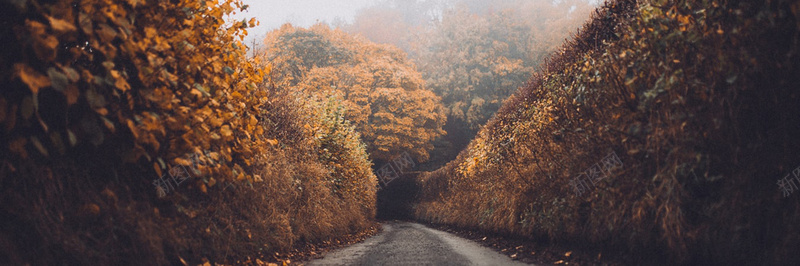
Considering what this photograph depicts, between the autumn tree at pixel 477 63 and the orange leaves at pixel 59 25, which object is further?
the autumn tree at pixel 477 63

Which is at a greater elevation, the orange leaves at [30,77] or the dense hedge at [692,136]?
the orange leaves at [30,77]

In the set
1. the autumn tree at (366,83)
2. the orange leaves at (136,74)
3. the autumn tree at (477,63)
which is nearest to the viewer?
the orange leaves at (136,74)

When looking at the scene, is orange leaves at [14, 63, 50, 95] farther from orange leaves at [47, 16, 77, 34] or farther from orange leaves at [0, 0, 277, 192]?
orange leaves at [47, 16, 77, 34]

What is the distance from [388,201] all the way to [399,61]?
11.6m

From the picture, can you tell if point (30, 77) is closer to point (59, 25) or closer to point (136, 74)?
point (59, 25)

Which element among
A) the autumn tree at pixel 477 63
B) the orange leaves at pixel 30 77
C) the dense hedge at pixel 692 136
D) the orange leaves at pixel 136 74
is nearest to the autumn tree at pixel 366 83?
the autumn tree at pixel 477 63

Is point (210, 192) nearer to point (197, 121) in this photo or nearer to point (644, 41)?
point (197, 121)

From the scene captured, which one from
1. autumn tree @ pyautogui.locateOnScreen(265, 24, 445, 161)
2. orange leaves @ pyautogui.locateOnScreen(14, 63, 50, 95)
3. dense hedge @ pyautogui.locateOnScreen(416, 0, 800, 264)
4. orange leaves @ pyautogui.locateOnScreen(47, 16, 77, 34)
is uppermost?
autumn tree @ pyautogui.locateOnScreen(265, 24, 445, 161)

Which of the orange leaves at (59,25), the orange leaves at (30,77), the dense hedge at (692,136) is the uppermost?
the orange leaves at (59,25)

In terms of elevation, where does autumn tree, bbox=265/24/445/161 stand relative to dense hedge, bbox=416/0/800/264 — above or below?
above

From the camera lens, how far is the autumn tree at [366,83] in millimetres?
29766

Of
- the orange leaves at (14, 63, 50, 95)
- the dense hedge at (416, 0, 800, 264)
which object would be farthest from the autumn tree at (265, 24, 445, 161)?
the orange leaves at (14, 63, 50, 95)

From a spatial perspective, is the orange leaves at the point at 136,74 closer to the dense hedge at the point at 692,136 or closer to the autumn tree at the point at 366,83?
the dense hedge at the point at 692,136

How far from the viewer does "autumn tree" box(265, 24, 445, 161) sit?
29766mm
